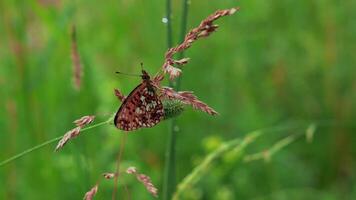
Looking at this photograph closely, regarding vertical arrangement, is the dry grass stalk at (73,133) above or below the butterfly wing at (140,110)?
below

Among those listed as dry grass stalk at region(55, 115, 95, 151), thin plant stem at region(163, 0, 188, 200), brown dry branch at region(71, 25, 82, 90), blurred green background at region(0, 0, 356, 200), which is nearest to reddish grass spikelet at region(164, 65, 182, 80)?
dry grass stalk at region(55, 115, 95, 151)

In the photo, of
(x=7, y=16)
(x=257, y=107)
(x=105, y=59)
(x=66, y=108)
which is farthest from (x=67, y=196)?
(x=105, y=59)

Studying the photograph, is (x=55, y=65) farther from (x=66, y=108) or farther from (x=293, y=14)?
(x=293, y=14)

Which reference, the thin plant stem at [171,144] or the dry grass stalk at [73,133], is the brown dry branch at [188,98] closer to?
the dry grass stalk at [73,133]

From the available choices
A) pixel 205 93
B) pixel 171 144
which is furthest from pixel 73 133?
pixel 205 93

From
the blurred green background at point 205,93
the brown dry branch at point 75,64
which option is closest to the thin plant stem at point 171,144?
the brown dry branch at point 75,64

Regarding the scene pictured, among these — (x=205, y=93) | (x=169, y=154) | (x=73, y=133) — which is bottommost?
(x=205, y=93)

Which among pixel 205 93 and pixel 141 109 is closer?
pixel 141 109

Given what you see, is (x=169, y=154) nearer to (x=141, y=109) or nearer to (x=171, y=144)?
(x=171, y=144)
